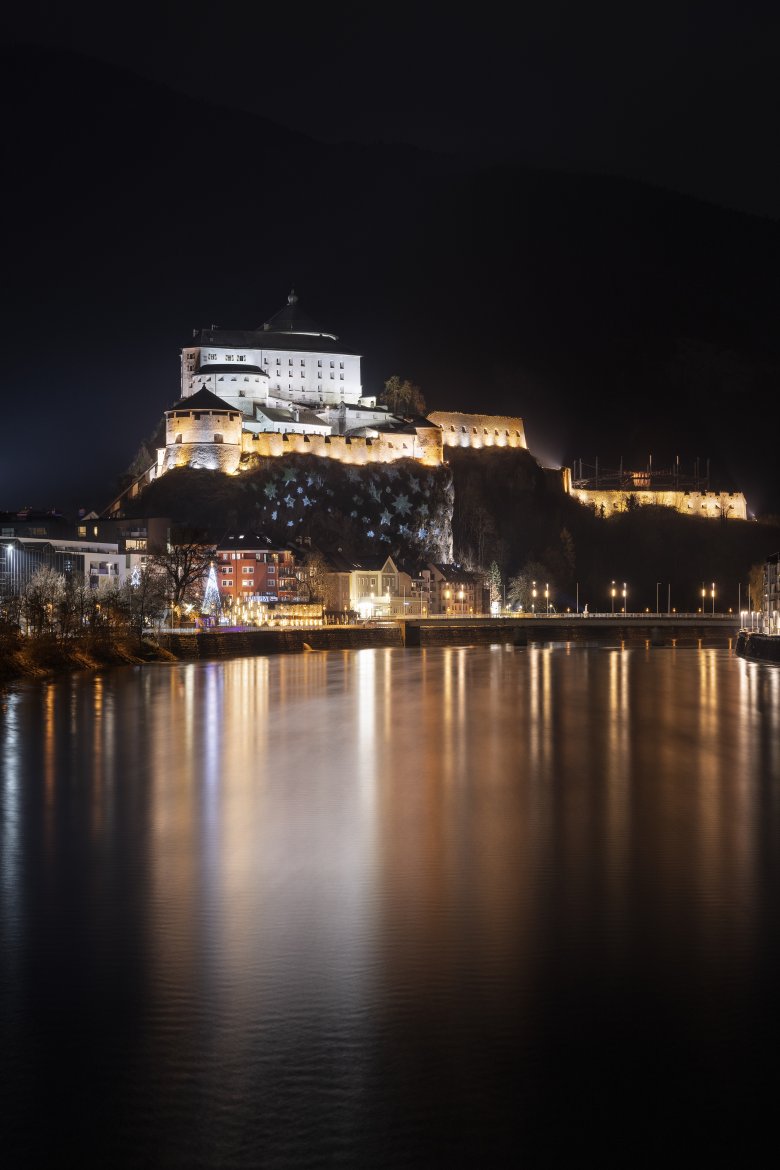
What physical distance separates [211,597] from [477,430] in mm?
29248

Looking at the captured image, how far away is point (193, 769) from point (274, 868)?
689cm

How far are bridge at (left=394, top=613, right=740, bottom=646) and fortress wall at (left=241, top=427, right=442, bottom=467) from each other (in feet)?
45.1

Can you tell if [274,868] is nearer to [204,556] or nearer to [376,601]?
[204,556]

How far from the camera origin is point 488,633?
5941 centimetres

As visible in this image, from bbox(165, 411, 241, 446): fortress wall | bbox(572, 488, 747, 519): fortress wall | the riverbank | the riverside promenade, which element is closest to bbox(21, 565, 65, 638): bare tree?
the riverbank

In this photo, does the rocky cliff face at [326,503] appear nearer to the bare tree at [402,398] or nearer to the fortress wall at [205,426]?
the fortress wall at [205,426]

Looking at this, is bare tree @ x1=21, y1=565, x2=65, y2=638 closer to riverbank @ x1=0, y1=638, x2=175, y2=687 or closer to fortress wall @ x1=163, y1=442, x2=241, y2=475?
riverbank @ x1=0, y1=638, x2=175, y2=687

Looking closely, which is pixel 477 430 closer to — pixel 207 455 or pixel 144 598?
pixel 207 455

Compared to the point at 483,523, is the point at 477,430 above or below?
above

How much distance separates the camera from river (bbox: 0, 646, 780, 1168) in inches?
196

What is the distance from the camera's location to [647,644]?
60.3 metres

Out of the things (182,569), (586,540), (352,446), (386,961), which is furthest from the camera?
(586,540)

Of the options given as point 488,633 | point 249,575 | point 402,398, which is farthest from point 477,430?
point 249,575

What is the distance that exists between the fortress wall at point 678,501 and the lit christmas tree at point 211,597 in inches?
1460
